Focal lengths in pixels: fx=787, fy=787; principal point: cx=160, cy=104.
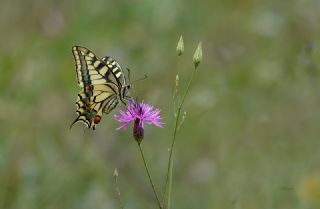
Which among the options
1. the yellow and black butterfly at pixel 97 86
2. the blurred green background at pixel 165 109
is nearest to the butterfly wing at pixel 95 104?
the yellow and black butterfly at pixel 97 86

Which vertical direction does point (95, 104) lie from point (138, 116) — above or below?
above

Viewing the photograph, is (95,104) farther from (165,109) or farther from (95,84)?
(165,109)

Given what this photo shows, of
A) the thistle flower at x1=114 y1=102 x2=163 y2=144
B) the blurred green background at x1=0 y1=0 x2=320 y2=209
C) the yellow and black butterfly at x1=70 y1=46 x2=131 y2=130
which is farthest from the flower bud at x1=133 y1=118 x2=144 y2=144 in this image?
the blurred green background at x1=0 y1=0 x2=320 y2=209

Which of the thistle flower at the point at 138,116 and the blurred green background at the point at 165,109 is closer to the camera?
the thistle flower at the point at 138,116

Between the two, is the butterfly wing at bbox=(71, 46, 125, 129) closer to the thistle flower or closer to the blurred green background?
the thistle flower

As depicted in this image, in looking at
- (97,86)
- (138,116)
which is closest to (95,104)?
(97,86)

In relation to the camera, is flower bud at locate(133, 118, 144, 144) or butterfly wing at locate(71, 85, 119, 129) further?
butterfly wing at locate(71, 85, 119, 129)

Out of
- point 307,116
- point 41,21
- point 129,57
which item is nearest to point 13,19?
point 41,21

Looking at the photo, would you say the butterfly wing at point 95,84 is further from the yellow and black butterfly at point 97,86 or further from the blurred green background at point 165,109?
the blurred green background at point 165,109
